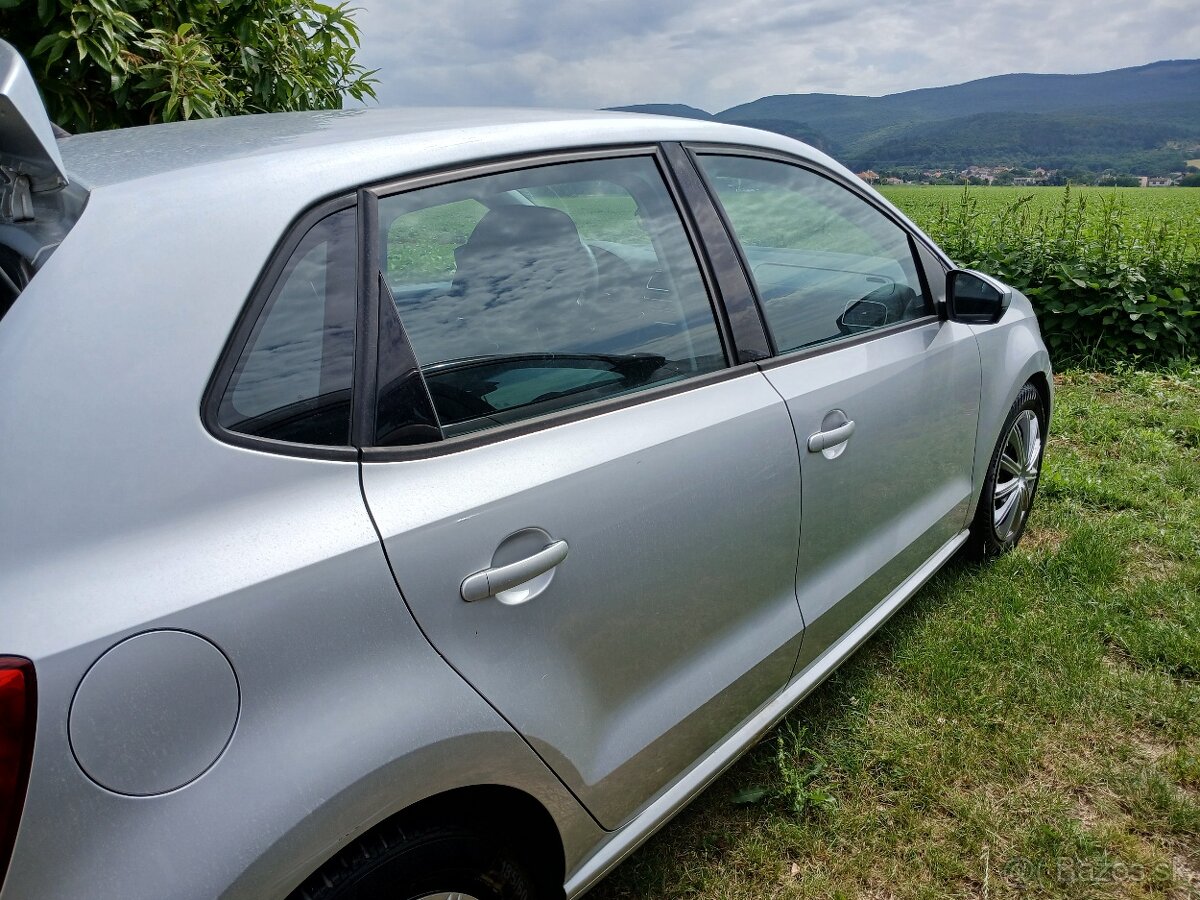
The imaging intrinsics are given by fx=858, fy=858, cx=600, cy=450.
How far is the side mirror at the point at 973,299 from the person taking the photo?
105 inches

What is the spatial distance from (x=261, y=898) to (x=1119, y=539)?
3.70 metres

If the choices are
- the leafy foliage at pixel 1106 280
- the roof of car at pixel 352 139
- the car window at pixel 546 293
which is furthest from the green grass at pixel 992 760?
the leafy foliage at pixel 1106 280

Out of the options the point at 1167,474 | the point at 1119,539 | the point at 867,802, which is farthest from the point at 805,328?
the point at 1167,474

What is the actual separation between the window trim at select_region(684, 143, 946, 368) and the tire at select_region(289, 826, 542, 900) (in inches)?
48.3

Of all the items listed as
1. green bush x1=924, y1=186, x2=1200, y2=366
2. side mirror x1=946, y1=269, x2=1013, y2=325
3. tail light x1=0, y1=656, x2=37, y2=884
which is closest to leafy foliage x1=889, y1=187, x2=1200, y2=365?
green bush x1=924, y1=186, x2=1200, y2=366

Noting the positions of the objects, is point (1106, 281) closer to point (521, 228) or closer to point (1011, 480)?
point (1011, 480)

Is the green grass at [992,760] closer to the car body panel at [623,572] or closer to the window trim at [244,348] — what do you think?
the car body panel at [623,572]

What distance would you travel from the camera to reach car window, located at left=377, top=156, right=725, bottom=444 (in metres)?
1.47

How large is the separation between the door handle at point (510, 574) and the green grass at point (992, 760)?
43.3 inches

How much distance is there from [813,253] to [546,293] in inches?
47.2

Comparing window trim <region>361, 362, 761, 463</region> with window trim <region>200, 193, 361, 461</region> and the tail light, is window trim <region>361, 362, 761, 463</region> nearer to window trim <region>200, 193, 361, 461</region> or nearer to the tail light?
window trim <region>200, 193, 361, 461</region>

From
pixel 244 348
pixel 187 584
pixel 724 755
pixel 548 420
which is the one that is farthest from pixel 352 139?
pixel 724 755

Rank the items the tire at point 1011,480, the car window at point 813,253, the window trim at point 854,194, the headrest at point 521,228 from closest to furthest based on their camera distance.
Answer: the headrest at point 521,228 → the window trim at point 854,194 → the car window at point 813,253 → the tire at point 1011,480

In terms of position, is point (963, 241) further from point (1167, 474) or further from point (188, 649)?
point (188, 649)
